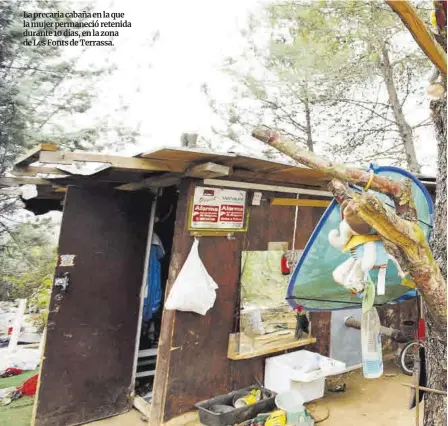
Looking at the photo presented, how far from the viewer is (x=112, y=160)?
10.2ft

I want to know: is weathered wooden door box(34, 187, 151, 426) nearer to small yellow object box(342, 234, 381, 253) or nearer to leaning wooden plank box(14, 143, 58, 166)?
leaning wooden plank box(14, 143, 58, 166)

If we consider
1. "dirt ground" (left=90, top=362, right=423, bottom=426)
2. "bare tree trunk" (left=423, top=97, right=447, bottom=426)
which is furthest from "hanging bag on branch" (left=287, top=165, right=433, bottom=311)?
"dirt ground" (left=90, top=362, right=423, bottom=426)

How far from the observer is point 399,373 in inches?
220

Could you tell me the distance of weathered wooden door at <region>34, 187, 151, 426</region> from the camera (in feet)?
13.1

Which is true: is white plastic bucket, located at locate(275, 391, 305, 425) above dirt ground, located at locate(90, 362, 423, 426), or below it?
above

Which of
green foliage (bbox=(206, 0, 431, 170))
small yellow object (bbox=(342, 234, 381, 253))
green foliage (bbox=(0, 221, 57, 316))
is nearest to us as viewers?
small yellow object (bbox=(342, 234, 381, 253))

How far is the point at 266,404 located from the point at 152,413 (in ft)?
4.01

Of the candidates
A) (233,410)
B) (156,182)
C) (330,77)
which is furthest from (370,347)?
(330,77)

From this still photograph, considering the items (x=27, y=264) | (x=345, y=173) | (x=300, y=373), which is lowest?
(x=300, y=373)

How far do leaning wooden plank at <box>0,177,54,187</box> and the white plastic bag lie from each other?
1993 millimetres

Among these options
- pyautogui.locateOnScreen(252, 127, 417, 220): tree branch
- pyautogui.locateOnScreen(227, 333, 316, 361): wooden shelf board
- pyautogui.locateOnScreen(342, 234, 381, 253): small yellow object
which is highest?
pyautogui.locateOnScreen(252, 127, 417, 220): tree branch

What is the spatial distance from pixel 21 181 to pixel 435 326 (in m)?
Answer: 4.34

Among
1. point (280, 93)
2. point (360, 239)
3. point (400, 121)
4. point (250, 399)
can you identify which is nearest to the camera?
point (360, 239)

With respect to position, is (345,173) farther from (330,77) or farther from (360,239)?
(330,77)
